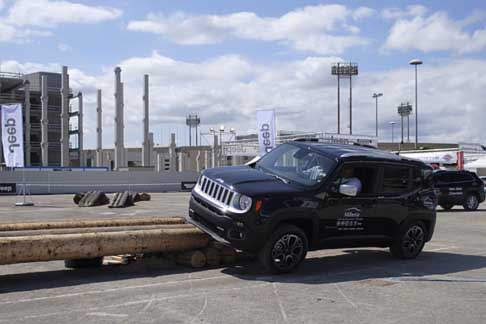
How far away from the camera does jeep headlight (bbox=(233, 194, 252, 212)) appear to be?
8141mm

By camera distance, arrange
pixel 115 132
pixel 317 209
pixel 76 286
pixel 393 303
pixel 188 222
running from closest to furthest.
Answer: pixel 393 303, pixel 76 286, pixel 317 209, pixel 188 222, pixel 115 132

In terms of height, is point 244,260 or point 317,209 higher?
point 317,209

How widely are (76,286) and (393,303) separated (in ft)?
13.4

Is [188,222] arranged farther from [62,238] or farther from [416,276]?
[416,276]

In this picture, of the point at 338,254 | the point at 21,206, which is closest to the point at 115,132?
the point at 21,206

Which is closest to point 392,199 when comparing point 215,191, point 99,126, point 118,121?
point 215,191

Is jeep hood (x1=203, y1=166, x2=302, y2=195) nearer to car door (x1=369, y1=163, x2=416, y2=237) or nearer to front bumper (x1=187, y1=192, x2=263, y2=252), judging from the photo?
front bumper (x1=187, y1=192, x2=263, y2=252)

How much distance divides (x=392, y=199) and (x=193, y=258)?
349 cm

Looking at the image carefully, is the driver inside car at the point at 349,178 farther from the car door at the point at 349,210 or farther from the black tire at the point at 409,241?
the black tire at the point at 409,241

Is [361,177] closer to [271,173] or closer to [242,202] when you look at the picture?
[271,173]

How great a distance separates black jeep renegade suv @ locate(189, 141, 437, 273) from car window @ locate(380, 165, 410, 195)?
17mm

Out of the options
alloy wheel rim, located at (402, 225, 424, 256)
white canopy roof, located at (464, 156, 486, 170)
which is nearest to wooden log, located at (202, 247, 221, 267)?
alloy wheel rim, located at (402, 225, 424, 256)

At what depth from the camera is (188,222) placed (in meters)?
9.45

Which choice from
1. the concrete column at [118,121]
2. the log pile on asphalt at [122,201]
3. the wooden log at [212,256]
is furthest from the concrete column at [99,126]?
the wooden log at [212,256]
